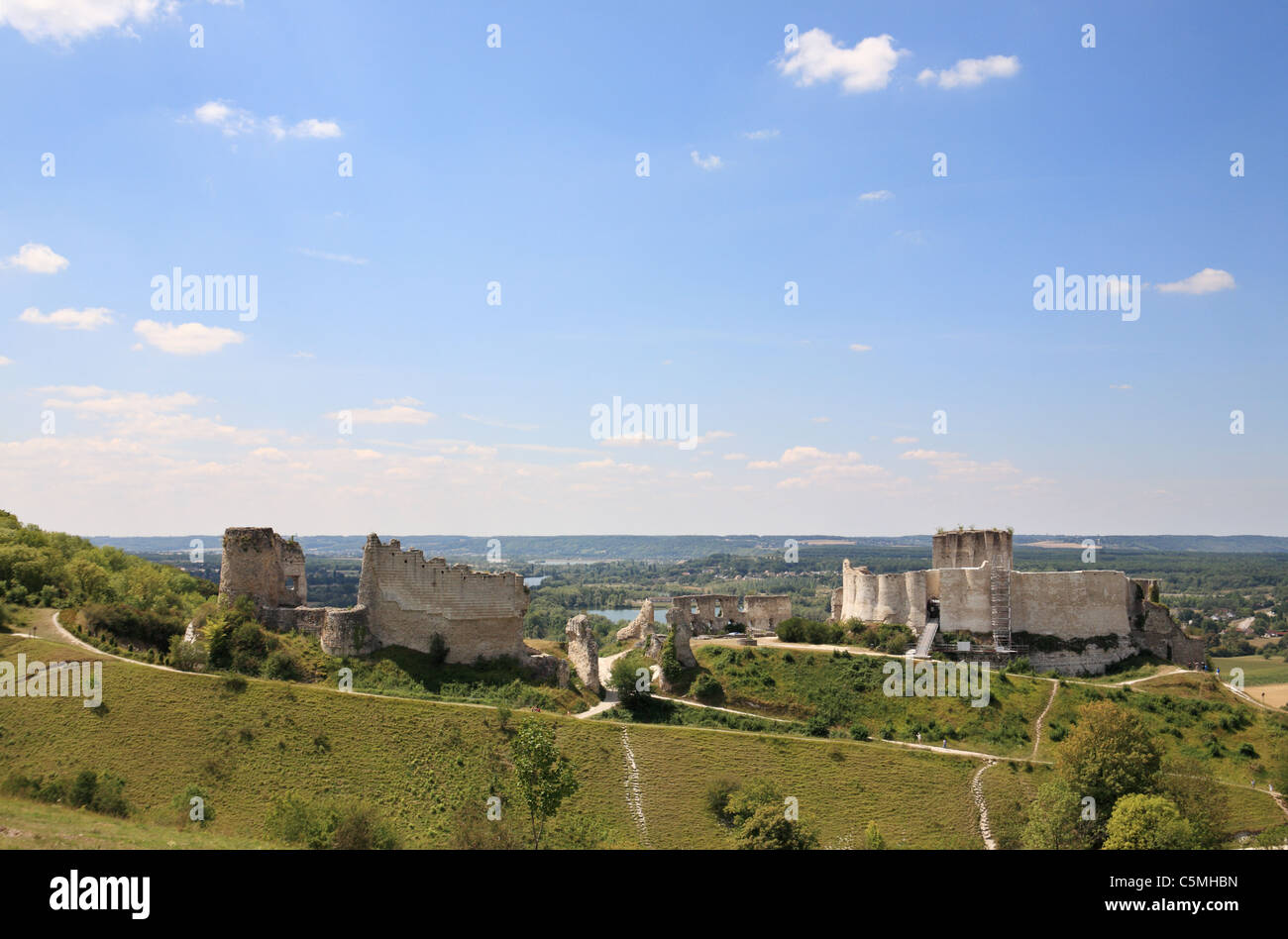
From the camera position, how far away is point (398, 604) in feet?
135

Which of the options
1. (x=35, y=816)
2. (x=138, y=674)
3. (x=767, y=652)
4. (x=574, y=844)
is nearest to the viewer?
(x=35, y=816)

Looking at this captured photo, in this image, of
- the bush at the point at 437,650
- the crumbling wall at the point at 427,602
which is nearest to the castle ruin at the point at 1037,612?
the crumbling wall at the point at 427,602

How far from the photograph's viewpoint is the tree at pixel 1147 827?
25594 mm

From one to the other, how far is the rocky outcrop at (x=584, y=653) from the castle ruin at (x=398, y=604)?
4589mm

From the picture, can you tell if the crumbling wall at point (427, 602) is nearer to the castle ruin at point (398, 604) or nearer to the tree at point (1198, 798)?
the castle ruin at point (398, 604)

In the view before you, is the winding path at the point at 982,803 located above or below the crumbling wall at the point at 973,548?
below

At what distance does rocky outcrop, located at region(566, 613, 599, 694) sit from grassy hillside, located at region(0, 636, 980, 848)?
8288mm

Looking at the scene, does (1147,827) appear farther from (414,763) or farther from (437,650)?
(437,650)

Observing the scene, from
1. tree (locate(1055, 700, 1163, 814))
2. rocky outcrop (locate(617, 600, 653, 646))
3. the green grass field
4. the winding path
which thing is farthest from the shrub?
the green grass field
